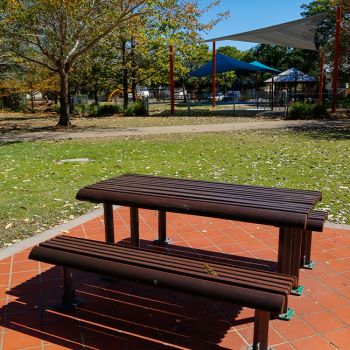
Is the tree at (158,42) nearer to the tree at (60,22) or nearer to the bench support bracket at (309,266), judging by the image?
the tree at (60,22)

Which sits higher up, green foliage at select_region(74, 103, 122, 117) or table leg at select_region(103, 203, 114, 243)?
green foliage at select_region(74, 103, 122, 117)

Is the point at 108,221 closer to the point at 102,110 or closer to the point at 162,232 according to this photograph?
the point at 162,232

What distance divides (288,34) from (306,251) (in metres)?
19.8

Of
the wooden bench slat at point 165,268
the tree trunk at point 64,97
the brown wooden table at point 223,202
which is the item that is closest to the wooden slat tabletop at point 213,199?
the brown wooden table at point 223,202

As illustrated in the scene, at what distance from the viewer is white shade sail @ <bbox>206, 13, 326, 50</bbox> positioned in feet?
65.3

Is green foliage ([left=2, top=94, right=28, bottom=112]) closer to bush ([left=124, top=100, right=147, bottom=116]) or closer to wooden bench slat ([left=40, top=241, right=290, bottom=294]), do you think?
bush ([left=124, top=100, right=147, bottom=116])

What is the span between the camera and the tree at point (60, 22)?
15.6 metres

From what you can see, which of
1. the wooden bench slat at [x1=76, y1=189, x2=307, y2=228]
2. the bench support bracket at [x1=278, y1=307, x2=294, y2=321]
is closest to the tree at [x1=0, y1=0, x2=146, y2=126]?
the wooden bench slat at [x1=76, y1=189, x2=307, y2=228]

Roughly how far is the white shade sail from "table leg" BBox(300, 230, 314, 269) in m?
17.8

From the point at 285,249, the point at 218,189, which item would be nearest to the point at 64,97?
the point at 218,189

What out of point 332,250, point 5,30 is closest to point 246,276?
point 332,250

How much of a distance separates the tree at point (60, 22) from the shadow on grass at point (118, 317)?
13768mm

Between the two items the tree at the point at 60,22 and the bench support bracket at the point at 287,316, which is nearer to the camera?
the bench support bracket at the point at 287,316

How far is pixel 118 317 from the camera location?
10.3 ft
